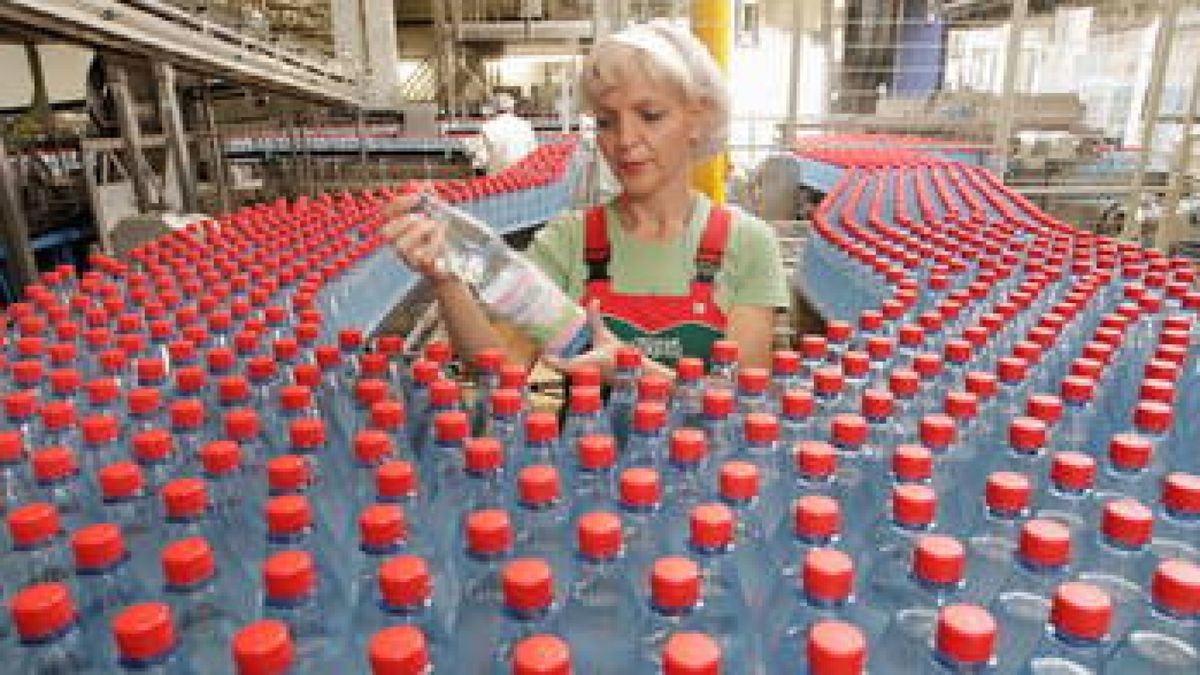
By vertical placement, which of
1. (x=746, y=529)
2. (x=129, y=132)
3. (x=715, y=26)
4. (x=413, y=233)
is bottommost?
(x=746, y=529)

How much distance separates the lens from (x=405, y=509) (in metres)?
0.90

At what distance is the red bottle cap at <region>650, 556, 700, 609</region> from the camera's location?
67cm

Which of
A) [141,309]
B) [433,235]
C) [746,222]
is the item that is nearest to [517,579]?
[433,235]

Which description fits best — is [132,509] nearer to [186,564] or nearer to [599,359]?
[186,564]

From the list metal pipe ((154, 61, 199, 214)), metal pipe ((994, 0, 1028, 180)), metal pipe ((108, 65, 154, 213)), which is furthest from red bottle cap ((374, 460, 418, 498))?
metal pipe ((994, 0, 1028, 180))

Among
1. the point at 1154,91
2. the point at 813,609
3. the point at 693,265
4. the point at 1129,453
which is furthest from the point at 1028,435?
the point at 1154,91

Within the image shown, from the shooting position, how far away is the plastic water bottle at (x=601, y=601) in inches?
29.0

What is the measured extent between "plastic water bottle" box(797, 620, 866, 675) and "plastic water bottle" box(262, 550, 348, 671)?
0.41m

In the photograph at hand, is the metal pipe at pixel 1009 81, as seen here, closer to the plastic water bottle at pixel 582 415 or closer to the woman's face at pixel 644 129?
the woman's face at pixel 644 129

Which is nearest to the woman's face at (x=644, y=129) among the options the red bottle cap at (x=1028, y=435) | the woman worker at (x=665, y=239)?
the woman worker at (x=665, y=239)

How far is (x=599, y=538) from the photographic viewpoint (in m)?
0.73

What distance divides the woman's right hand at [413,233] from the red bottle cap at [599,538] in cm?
73

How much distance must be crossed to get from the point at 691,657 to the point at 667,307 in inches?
49.7

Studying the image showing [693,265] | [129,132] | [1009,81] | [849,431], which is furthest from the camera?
[1009,81]
